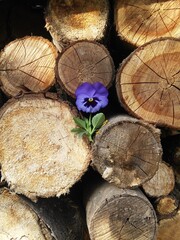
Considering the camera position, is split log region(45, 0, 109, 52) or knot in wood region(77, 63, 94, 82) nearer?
knot in wood region(77, 63, 94, 82)

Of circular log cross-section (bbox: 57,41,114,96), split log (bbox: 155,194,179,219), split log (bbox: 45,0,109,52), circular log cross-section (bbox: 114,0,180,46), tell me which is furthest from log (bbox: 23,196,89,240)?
circular log cross-section (bbox: 114,0,180,46)

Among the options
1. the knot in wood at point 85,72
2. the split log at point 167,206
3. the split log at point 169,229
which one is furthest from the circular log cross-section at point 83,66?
the split log at point 169,229

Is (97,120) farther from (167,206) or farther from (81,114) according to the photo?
(167,206)

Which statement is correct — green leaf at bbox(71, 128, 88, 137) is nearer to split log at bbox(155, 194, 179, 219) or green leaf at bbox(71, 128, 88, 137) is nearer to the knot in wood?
the knot in wood

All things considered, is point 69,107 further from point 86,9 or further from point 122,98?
point 86,9

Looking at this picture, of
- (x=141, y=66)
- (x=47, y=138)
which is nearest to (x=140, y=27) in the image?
(x=141, y=66)

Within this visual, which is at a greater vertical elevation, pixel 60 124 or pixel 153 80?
pixel 153 80

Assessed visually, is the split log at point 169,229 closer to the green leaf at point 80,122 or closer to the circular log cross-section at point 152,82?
the circular log cross-section at point 152,82
